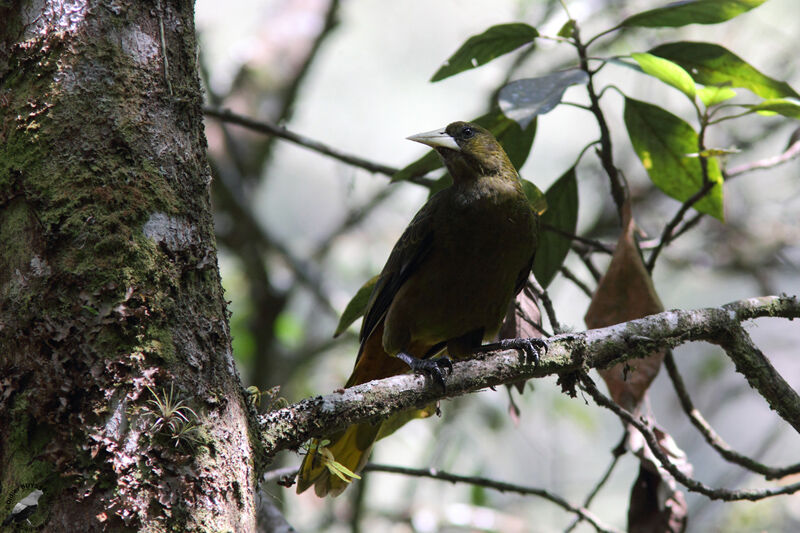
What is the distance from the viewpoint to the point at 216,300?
1.78 m

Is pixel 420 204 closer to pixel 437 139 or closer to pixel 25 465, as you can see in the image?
pixel 437 139

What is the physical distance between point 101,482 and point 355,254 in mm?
7703

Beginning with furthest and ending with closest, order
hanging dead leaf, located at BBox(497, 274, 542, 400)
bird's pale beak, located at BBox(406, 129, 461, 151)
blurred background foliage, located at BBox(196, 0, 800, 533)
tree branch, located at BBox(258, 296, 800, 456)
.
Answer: blurred background foliage, located at BBox(196, 0, 800, 533)
bird's pale beak, located at BBox(406, 129, 461, 151)
hanging dead leaf, located at BBox(497, 274, 542, 400)
tree branch, located at BBox(258, 296, 800, 456)

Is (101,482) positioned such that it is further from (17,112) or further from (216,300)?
(17,112)

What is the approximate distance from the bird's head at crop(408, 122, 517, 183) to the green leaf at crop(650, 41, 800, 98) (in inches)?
30.8

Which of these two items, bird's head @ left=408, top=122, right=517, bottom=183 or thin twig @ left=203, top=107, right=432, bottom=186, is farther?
thin twig @ left=203, top=107, right=432, bottom=186

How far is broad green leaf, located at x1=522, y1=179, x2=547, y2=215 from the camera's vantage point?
2.93m

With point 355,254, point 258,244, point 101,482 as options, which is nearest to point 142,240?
point 101,482

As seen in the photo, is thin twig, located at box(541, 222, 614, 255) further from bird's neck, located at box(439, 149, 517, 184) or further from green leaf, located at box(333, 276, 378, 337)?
green leaf, located at box(333, 276, 378, 337)

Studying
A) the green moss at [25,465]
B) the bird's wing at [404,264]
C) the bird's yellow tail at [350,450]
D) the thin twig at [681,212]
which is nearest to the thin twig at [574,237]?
the thin twig at [681,212]

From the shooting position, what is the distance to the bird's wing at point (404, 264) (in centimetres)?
322

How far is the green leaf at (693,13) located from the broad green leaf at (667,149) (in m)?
0.31

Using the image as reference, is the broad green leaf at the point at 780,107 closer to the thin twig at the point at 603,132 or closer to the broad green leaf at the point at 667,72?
the broad green leaf at the point at 667,72

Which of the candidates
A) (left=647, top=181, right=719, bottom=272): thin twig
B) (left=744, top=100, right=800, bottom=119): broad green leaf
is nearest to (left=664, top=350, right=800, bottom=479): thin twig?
(left=647, top=181, right=719, bottom=272): thin twig
